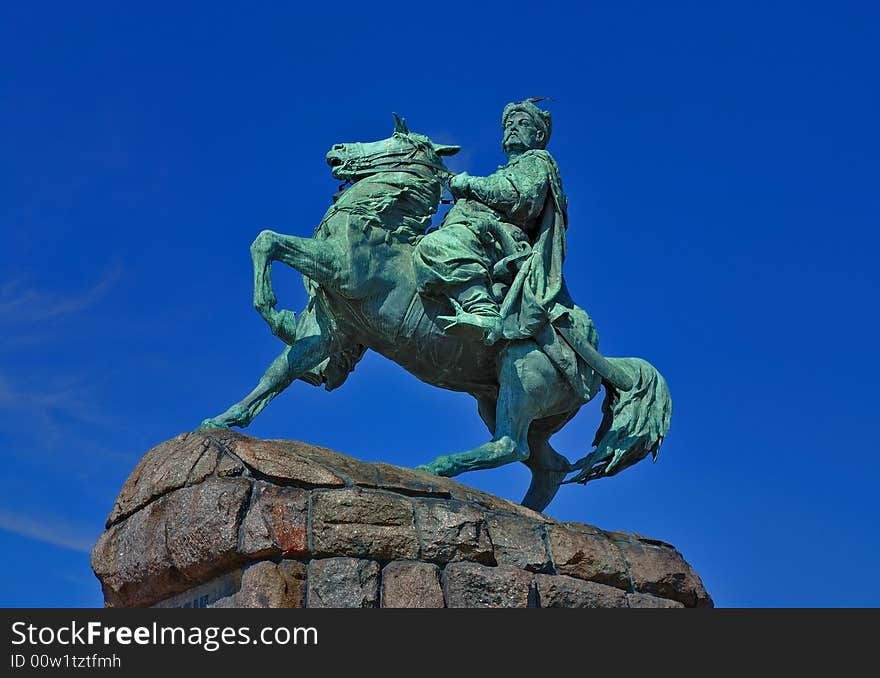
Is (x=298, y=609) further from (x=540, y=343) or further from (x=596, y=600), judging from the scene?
(x=540, y=343)

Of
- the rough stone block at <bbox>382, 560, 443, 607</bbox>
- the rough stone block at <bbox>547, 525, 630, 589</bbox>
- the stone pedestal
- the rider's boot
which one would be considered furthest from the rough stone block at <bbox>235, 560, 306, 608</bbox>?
the rider's boot

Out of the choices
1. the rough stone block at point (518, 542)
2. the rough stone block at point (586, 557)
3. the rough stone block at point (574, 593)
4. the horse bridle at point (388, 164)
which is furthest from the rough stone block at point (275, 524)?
the horse bridle at point (388, 164)

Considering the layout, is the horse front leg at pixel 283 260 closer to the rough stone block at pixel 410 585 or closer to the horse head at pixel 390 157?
the horse head at pixel 390 157

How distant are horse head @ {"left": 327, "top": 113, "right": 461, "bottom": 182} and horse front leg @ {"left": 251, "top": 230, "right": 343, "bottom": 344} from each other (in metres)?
0.79

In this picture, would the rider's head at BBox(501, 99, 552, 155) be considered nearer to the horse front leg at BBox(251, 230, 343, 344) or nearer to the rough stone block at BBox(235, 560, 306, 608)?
the horse front leg at BBox(251, 230, 343, 344)

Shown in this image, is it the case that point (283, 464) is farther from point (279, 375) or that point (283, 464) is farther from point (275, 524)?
point (279, 375)

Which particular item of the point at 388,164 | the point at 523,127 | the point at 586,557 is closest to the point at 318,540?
the point at 586,557

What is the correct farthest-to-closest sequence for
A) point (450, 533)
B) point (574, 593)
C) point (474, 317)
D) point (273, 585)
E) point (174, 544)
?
point (474, 317), point (574, 593), point (450, 533), point (174, 544), point (273, 585)

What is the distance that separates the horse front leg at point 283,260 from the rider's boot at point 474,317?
0.79 m

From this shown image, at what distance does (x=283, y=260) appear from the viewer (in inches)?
343

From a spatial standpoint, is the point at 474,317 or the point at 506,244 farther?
the point at 506,244

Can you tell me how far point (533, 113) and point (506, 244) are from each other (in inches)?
49.2

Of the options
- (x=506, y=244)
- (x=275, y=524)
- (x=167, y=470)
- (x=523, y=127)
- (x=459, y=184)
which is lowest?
(x=275, y=524)

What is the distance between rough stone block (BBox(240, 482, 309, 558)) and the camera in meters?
6.99
